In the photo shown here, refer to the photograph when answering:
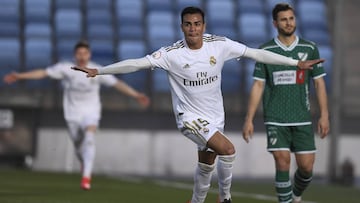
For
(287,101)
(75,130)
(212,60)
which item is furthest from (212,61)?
(75,130)

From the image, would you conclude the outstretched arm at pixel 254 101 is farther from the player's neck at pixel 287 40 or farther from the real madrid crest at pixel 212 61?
the real madrid crest at pixel 212 61

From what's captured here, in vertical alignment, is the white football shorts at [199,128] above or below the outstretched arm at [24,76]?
above

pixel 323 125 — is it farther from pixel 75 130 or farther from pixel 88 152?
pixel 75 130

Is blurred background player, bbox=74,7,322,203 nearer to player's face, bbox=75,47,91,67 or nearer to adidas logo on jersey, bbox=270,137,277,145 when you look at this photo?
adidas logo on jersey, bbox=270,137,277,145

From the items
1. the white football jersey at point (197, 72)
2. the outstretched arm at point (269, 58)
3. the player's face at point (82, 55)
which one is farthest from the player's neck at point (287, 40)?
the player's face at point (82, 55)

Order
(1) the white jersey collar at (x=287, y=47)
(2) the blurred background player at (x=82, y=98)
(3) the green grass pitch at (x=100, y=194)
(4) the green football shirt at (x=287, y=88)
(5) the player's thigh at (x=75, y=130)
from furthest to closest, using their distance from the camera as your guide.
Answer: (5) the player's thigh at (x=75, y=130)
(2) the blurred background player at (x=82, y=98)
(3) the green grass pitch at (x=100, y=194)
(1) the white jersey collar at (x=287, y=47)
(4) the green football shirt at (x=287, y=88)

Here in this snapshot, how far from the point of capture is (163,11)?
33.2m

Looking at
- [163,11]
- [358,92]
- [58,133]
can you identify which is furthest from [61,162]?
[358,92]

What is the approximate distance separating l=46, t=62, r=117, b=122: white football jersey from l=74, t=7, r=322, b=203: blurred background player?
619cm

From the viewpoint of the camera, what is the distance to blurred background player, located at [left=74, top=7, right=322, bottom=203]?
10.8 m

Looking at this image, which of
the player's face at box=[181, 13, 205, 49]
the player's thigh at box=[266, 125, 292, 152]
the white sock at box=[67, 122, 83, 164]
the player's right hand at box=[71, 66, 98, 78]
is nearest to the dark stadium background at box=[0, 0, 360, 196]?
the white sock at box=[67, 122, 83, 164]

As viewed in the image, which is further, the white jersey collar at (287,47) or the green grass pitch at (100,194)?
the green grass pitch at (100,194)

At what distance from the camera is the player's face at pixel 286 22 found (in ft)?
38.0

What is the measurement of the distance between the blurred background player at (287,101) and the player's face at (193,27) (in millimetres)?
1082
